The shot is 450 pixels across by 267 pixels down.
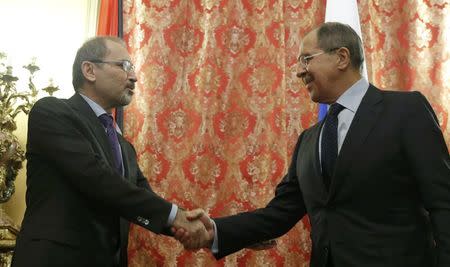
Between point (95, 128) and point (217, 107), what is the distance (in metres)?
1.31

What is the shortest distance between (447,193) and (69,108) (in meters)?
1.55

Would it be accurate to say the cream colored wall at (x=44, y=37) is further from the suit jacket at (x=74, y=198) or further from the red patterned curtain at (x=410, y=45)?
the red patterned curtain at (x=410, y=45)

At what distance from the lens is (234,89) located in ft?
12.3

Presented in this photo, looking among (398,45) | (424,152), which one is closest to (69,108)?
(424,152)

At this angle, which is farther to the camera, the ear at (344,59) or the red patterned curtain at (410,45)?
the red patterned curtain at (410,45)

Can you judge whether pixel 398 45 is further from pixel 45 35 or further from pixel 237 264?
pixel 45 35

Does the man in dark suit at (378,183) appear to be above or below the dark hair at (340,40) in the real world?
below

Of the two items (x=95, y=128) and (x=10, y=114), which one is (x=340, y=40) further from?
(x=10, y=114)

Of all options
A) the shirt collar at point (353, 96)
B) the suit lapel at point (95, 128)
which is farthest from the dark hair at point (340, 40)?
the suit lapel at point (95, 128)

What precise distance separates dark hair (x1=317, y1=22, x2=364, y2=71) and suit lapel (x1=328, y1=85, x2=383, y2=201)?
316mm

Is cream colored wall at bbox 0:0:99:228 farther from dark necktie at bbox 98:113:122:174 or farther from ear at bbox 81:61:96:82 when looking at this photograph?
dark necktie at bbox 98:113:122:174

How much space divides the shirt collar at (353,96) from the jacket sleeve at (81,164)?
0.91 meters

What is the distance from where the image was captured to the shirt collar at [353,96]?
243 centimetres

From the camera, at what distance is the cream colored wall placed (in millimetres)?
3762
